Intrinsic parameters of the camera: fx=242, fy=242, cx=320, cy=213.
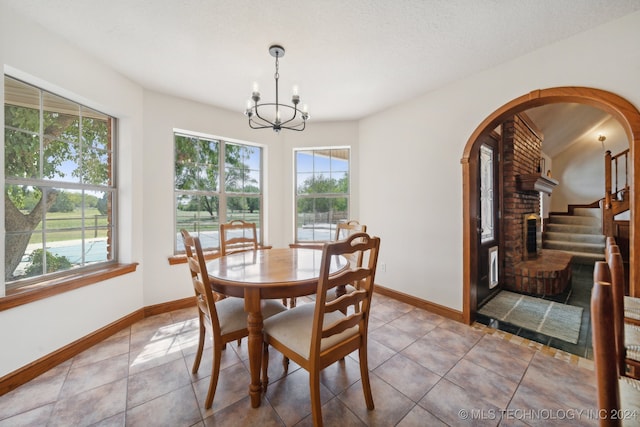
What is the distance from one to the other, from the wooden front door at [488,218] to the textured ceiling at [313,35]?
1.31 metres

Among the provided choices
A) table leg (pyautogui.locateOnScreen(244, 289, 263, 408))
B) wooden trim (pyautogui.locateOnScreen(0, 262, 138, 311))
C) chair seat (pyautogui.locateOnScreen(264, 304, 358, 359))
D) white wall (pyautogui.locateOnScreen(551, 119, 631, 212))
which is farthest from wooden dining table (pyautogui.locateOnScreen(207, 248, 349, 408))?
white wall (pyautogui.locateOnScreen(551, 119, 631, 212))

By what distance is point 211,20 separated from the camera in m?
1.73

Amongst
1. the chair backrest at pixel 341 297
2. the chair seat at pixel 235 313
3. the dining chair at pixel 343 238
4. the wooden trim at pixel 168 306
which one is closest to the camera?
the chair backrest at pixel 341 297

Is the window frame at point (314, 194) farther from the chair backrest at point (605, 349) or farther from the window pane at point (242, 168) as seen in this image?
the chair backrest at point (605, 349)

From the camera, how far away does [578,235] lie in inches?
205

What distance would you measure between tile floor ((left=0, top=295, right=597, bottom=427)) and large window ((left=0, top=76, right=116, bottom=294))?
0.86m

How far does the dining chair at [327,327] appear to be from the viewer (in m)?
1.22

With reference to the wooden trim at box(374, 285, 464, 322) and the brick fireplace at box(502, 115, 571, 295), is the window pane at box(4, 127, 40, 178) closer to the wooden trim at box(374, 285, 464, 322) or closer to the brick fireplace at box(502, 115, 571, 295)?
the wooden trim at box(374, 285, 464, 322)

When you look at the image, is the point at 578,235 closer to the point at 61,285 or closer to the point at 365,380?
the point at 365,380

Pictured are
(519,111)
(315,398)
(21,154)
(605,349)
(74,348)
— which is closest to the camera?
(605,349)

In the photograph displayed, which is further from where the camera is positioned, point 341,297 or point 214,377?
point 214,377

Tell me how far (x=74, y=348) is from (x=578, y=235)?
8.29 m

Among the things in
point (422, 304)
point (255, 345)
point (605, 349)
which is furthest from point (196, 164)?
point (605, 349)

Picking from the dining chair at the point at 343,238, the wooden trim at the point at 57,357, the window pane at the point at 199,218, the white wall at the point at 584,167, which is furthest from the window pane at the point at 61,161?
the white wall at the point at 584,167
